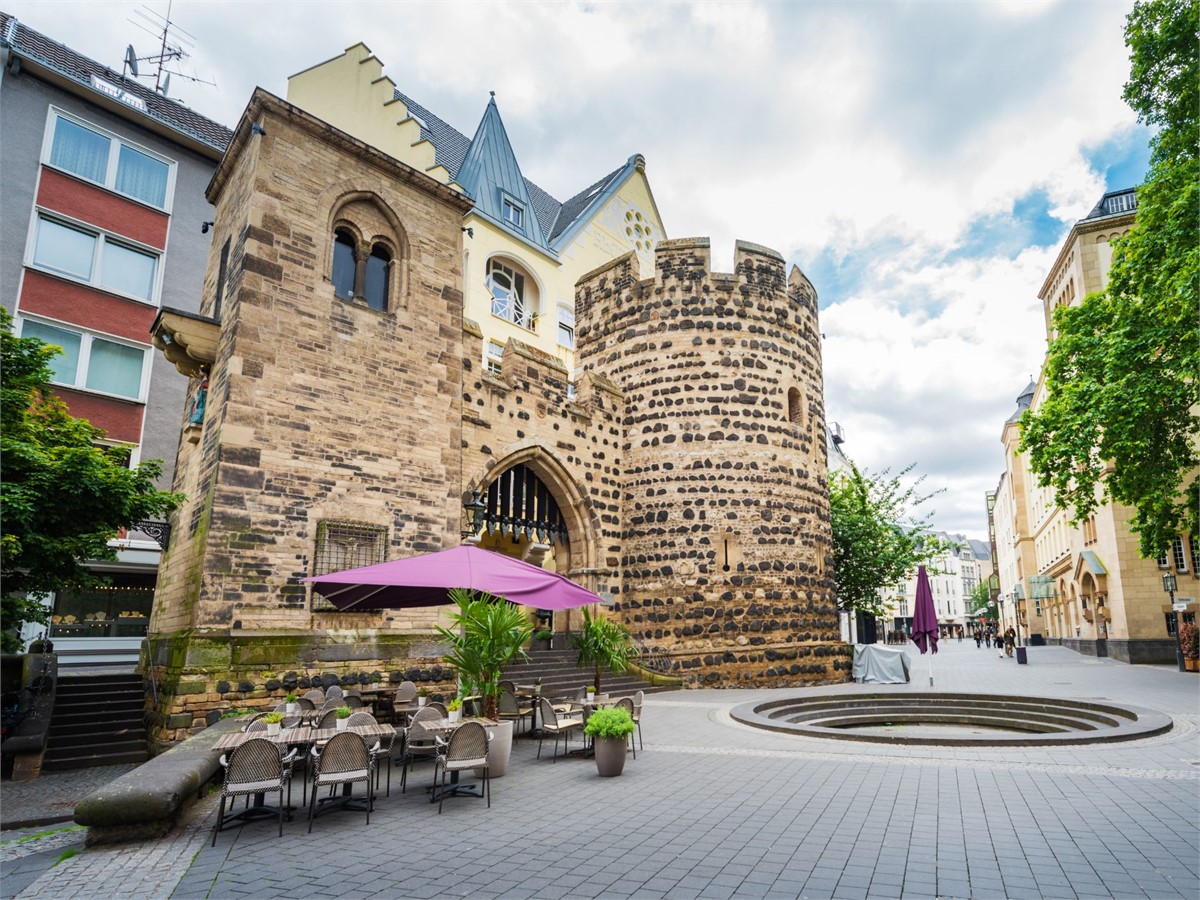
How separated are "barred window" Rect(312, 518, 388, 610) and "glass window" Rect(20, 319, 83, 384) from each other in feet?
35.7

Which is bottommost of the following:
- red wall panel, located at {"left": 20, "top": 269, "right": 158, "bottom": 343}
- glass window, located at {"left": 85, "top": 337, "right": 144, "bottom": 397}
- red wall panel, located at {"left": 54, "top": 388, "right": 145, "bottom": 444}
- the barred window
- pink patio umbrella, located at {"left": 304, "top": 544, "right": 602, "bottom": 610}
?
pink patio umbrella, located at {"left": 304, "top": 544, "right": 602, "bottom": 610}

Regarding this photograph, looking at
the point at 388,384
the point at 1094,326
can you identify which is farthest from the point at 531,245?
the point at 1094,326

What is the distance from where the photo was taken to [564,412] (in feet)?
56.4

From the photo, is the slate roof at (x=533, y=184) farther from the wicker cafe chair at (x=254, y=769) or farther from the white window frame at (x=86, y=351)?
the wicker cafe chair at (x=254, y=769)

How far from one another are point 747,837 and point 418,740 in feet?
14.2

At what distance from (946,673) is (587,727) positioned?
17.9 metres

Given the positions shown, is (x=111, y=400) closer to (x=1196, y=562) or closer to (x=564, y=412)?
(x=564, y=412)

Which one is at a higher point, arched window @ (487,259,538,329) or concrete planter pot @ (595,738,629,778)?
arched window @ (487,259,538,329)

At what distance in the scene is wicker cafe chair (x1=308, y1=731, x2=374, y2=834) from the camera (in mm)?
6168

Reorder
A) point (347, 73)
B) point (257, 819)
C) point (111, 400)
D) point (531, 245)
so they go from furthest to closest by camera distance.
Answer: point (531, 245)
point (347, 73)
point (111, 400)
point (257, 819)

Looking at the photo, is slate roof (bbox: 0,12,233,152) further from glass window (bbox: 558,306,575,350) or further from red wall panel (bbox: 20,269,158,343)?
glass window (bbox: 558,306,575,350)

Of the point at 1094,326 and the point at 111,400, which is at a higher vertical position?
the point at 1094,326

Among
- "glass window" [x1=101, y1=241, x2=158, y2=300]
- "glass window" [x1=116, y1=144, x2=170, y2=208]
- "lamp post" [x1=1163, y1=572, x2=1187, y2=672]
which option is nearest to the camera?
"glass window" [x1=101, y1=241, x2=158, y2=300]

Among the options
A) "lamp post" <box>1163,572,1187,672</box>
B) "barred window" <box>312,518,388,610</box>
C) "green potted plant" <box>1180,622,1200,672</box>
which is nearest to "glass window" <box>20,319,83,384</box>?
"barred window" <box>312,518,388,610</box>
